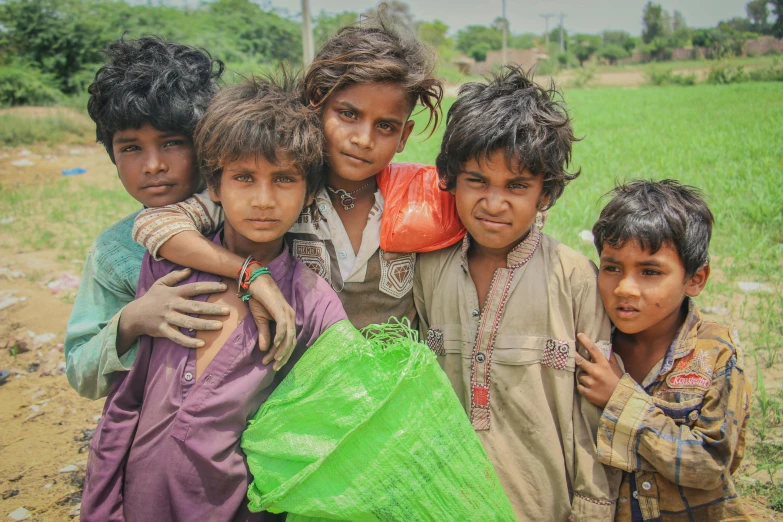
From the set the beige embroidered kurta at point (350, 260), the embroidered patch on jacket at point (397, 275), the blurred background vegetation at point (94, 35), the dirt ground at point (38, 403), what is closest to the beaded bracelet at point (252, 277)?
the beige embroidered kurta at point (350, 260)

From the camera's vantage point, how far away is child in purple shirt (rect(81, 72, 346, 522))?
6.15 feet

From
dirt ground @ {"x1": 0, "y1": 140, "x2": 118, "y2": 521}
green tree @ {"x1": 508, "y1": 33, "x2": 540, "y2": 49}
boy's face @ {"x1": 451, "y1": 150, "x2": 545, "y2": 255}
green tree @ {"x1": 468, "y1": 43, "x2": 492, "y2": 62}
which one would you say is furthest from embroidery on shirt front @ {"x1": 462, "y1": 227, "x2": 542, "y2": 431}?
green tree @ {"x1": 508, "y1": 33, "x2": 540, "y2": 49}

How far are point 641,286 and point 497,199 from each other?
609 mm

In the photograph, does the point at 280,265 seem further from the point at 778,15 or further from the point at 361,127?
the point at 778,15

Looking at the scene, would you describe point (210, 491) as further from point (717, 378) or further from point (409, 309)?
point (717, 378)

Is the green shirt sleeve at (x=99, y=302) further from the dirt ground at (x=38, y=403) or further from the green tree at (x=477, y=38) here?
the green tree at (x=477, y=38)

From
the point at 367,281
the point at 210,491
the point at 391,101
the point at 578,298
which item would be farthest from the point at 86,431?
the point at 578,298

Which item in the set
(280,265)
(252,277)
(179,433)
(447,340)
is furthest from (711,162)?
(179,433)

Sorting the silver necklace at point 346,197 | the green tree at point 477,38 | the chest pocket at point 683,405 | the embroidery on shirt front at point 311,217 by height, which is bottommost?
the chest pocket at point 683,405

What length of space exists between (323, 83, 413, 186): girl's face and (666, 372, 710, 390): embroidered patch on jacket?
4.40 feet

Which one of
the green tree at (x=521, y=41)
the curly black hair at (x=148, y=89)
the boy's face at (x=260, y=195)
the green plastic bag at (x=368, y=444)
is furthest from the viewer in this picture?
the green tree at (x=521, y=41)

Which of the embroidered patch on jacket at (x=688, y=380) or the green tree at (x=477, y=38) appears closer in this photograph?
the embroidered patch on jacket at (x=688, y=380)

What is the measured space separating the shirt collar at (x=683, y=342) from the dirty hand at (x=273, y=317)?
1.36 meters

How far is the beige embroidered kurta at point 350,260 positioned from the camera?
2.31 metres
